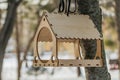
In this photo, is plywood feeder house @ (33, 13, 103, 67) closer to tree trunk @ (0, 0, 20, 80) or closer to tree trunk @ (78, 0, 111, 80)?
tree trunk @ (78, 0, 111, 80)

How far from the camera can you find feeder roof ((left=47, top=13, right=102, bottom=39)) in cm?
351

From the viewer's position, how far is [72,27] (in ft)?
11.7

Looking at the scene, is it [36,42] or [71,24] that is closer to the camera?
[71,24]

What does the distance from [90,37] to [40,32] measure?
574mm

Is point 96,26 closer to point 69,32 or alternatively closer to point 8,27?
point 69,32

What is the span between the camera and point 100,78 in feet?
13.3

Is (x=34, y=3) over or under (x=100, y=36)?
over

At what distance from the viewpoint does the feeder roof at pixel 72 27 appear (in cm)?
351

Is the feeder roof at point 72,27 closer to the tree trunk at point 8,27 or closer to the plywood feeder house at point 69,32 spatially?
the plywood feeder house at point 69,32

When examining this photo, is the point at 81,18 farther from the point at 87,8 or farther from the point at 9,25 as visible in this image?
the point at 9,25

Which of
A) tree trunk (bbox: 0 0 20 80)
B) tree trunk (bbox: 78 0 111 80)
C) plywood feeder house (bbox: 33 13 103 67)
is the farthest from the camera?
tree trunk (bbox: 0 0 20 80)

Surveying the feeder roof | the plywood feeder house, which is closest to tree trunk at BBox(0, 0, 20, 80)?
the plywood feeder house

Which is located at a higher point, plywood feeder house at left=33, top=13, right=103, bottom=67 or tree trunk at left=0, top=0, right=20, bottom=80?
tree trunk at left=0, top=0, right=20, bottom=80

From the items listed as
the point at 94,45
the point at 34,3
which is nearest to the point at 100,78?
the point at 94,45
